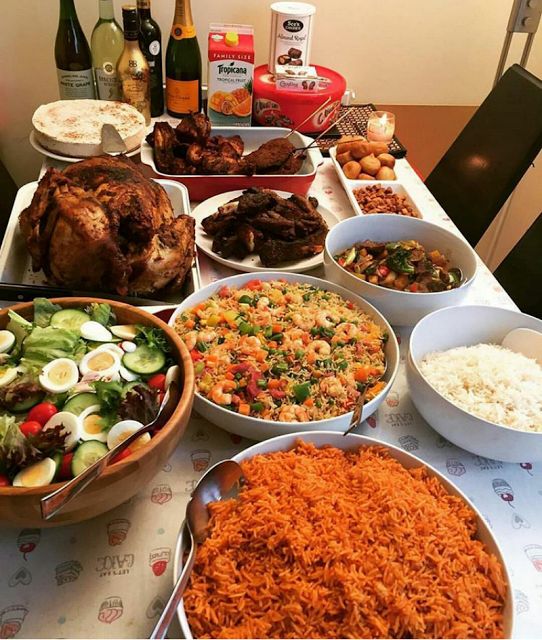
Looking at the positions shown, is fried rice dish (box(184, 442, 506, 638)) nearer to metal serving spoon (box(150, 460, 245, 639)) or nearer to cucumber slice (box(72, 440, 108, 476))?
metal serving spoon (box(150, 460, 245, 639))

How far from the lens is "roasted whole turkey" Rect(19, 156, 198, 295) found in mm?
1167

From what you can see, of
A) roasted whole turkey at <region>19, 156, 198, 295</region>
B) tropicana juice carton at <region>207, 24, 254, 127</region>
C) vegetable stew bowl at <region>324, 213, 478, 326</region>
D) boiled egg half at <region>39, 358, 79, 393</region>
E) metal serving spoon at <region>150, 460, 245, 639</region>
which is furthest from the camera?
tropicana juice carton at <region>207, 24, 254, 127</region>

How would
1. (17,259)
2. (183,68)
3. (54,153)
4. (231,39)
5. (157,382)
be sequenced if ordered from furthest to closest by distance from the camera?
1. (183,68)
2. (231,39)
3. (54,153)
4. (17,259)
5. (157,382)

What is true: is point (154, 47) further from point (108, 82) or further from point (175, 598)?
point (175, 598)

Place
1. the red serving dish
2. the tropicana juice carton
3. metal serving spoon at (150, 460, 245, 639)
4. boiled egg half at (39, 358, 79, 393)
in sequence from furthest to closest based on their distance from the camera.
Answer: the tropicana juice carton → the red serving dish → boiled egg half at (39, 358, 79, 393) → metal serving spoon at (150, 460, 245, 639)

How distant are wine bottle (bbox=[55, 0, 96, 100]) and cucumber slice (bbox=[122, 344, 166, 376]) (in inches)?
62.7

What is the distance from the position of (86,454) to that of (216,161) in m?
1.20

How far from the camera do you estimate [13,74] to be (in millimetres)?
2600

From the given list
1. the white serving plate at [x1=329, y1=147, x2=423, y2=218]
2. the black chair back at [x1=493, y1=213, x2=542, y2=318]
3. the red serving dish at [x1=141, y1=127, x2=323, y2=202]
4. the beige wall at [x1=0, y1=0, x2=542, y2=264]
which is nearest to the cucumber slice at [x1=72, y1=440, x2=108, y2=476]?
the red serving dish at [x1=141, y1=127, x2=323, y2=202]

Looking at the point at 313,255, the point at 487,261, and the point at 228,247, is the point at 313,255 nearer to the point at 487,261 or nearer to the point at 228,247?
the point at 228,247

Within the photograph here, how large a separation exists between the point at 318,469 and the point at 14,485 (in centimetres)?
46

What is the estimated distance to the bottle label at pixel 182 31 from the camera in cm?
218

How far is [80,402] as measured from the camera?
86cm

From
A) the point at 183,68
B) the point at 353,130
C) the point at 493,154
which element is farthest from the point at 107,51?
the point at 493,154
